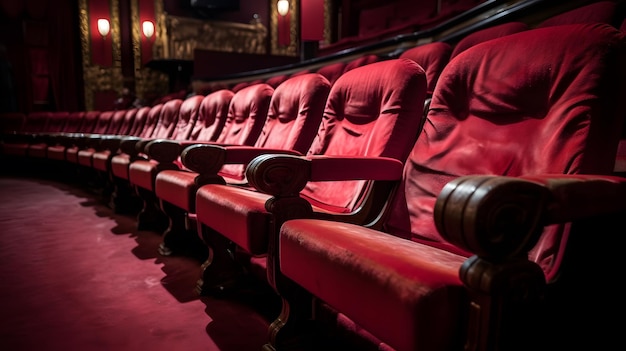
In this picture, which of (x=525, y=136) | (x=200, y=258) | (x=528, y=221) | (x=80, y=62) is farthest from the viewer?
(x=80, y=62)

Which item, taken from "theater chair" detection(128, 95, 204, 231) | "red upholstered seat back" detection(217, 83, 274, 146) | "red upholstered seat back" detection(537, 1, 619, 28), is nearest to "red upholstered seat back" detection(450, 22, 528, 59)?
"red upholstered seat back" detection(537, 1, 619, 28)

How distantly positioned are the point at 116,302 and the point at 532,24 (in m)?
1.19

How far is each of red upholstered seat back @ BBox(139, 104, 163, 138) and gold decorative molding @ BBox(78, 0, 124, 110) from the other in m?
2.77

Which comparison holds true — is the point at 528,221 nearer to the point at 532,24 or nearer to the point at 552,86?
the point at 552,86

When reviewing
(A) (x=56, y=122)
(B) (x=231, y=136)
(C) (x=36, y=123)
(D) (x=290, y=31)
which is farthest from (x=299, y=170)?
(D) (x=290, y=31)

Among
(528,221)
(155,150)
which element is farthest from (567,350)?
(155,150)

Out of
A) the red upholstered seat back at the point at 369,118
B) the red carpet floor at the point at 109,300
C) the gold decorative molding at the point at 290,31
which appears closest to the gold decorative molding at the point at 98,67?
the gold decorative molding at the point at 290,31

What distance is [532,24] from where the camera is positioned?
1.03 meters

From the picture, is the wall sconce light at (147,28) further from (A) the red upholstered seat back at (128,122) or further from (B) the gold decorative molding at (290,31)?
(A) the red upholstered seat back at (128,122)

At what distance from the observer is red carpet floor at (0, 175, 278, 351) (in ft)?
2.34

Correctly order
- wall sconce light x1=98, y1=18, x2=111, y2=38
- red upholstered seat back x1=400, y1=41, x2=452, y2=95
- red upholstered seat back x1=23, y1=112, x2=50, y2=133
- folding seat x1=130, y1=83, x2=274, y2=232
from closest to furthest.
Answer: red upholstered seat back x1=400, y1=41, x2=452, y2=95 < folding seat x1=130, y1=83, x2=274, y2=232 < red upholstered seat back x1=23, y1=112, x2=50, y2=133 < wall sconce light x1=98, y1=18, x2=111, y2=38

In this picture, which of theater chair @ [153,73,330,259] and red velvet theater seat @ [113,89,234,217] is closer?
theater chair @ [153,73,330,259]

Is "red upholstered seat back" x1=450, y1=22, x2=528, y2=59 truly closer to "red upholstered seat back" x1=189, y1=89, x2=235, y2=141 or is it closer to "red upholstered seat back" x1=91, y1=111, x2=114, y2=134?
"red upholstered seat back" x1=189, y1=89, x2=235, y2=141

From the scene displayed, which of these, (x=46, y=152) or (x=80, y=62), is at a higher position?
(x=80, y=62)
